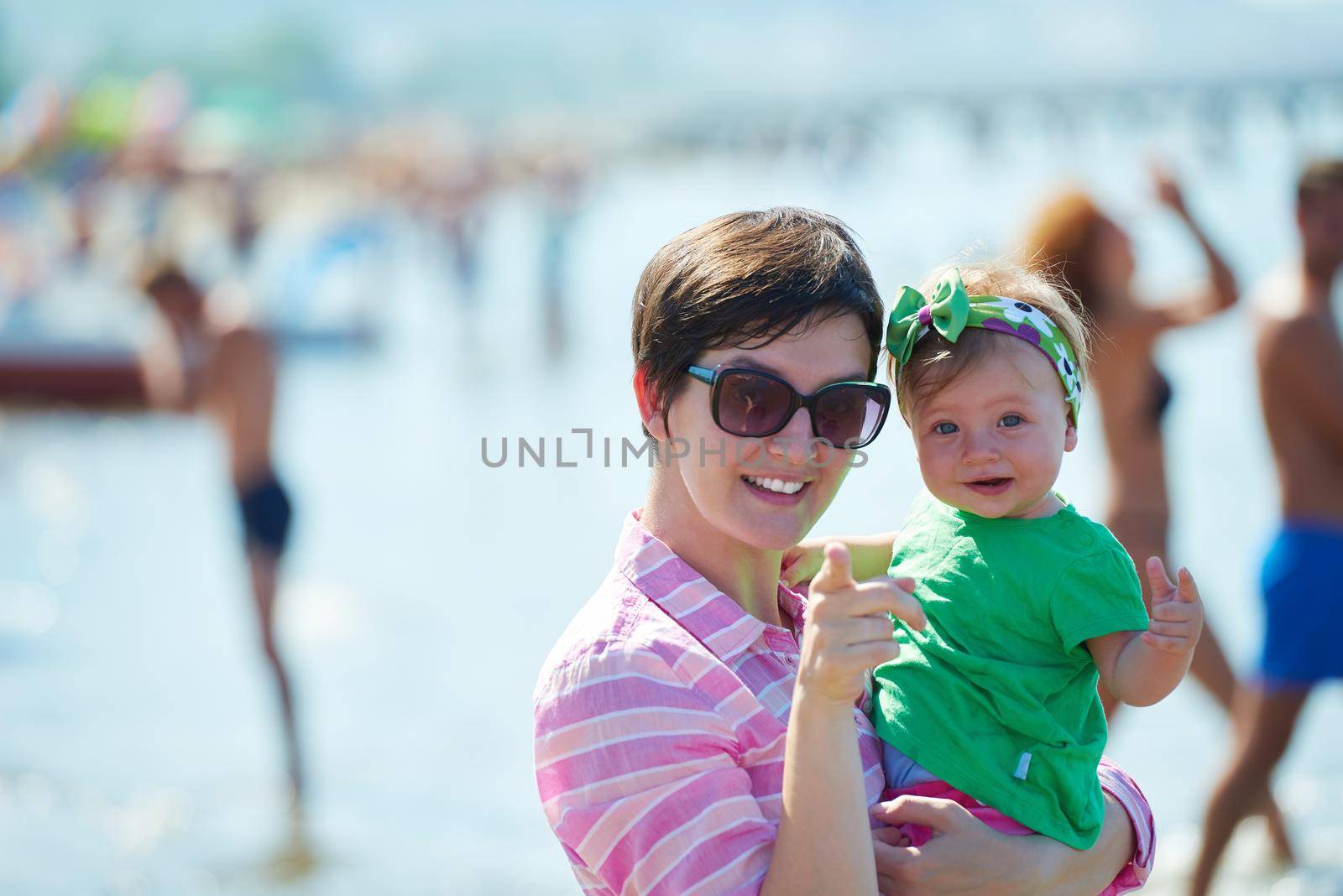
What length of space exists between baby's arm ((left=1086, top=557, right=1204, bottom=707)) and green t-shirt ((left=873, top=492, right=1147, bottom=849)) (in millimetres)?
36

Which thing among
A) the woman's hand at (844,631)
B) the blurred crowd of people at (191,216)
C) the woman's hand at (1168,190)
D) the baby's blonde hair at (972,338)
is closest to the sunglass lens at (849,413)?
the baby's blonde hair at (972,338)

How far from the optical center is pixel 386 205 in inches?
1476

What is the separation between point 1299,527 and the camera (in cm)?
411

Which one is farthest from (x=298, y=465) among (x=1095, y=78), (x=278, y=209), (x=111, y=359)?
(x=1095, y=78)

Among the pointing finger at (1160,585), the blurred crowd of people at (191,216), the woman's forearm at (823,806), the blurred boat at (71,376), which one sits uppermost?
the blurred crowd of people at (191,216)

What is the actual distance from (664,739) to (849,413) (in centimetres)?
46

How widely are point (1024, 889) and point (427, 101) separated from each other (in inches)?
6164

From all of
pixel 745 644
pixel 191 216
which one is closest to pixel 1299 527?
pixel 745 644

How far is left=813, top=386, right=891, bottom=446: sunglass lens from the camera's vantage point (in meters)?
1.65

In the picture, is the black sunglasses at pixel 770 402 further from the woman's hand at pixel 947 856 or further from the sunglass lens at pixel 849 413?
the woman's hand at pixel 947 856

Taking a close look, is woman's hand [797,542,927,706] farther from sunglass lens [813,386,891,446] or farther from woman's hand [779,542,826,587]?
woman's hand [779,542,826,587]

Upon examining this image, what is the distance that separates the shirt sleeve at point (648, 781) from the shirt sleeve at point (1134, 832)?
2.15ft

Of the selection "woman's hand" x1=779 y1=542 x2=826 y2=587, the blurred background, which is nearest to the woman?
"woman's hand" x1=779 y1=542 x2=826 y2=587

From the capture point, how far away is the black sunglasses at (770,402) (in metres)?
1.62
